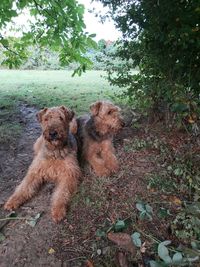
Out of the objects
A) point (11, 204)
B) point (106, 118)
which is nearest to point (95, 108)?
point (106, 118)

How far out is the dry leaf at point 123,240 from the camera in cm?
331

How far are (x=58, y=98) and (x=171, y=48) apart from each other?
5.36m

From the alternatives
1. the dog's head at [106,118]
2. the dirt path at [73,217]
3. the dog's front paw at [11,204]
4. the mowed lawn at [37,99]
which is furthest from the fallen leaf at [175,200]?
the mowed lawn at [37,99]

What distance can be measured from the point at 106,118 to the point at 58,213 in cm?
180

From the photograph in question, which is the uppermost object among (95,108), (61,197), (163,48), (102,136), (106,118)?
(163,48)

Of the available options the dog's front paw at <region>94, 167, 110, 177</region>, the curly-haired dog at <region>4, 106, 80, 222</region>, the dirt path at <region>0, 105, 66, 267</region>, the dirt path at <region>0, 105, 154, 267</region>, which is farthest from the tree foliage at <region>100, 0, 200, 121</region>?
the dirt path at <region>0, 105, 66, 267</region>

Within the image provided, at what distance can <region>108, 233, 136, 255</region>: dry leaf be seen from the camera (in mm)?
3314

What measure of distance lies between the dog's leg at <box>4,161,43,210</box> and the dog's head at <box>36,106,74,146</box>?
0.53 meters

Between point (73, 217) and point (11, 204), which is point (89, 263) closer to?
point (73, 217)

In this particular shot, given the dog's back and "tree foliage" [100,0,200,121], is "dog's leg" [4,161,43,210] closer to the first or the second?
the dog's back

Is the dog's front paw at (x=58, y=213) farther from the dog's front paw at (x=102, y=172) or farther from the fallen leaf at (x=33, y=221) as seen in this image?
the dog's front paw at (x=102, y=172)

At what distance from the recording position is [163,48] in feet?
14.4

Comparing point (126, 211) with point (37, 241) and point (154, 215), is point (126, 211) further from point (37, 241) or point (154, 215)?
point (37, 241)

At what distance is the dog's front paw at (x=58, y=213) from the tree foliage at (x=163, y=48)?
80.8 inches
